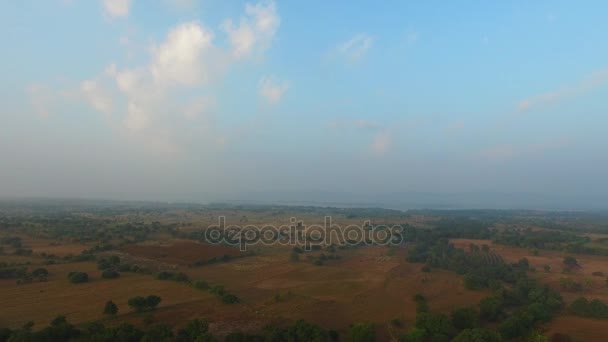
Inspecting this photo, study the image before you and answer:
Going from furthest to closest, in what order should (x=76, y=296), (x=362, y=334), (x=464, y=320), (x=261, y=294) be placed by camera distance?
(x=261, y=294), (x=76, y=296), (x=464, y=320), (x=362, y=334)

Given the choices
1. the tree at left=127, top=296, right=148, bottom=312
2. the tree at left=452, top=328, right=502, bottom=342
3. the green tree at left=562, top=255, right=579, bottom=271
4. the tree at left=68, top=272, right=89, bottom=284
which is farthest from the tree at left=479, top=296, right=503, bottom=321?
the tree at left=68, top=272, right=89, bottom=284

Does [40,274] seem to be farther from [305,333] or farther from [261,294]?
[305,333]

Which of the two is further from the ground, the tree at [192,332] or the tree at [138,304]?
the tree at [192,332]

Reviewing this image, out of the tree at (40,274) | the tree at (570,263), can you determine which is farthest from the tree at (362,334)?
the tree at (570,263)

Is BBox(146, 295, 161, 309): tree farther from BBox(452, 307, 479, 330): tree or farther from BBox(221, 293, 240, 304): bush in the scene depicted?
BBox(452, 307, 479, 330): tree

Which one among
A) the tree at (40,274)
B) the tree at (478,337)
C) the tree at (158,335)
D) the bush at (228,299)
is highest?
the tree at (158,335)

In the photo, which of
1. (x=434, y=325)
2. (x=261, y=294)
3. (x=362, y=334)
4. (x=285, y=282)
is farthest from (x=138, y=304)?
(x=434, y=325)

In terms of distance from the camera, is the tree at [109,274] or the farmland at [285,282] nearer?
the farmland at [285,282]

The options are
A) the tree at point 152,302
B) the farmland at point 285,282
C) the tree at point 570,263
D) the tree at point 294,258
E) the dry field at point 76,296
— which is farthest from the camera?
the tree at point 294,258

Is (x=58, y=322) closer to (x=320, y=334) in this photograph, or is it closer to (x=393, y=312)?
(x=320, y=334)

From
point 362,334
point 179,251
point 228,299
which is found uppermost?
point 179,251

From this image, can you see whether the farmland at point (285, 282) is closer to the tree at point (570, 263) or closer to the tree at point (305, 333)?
the tree at point (570, 263)
